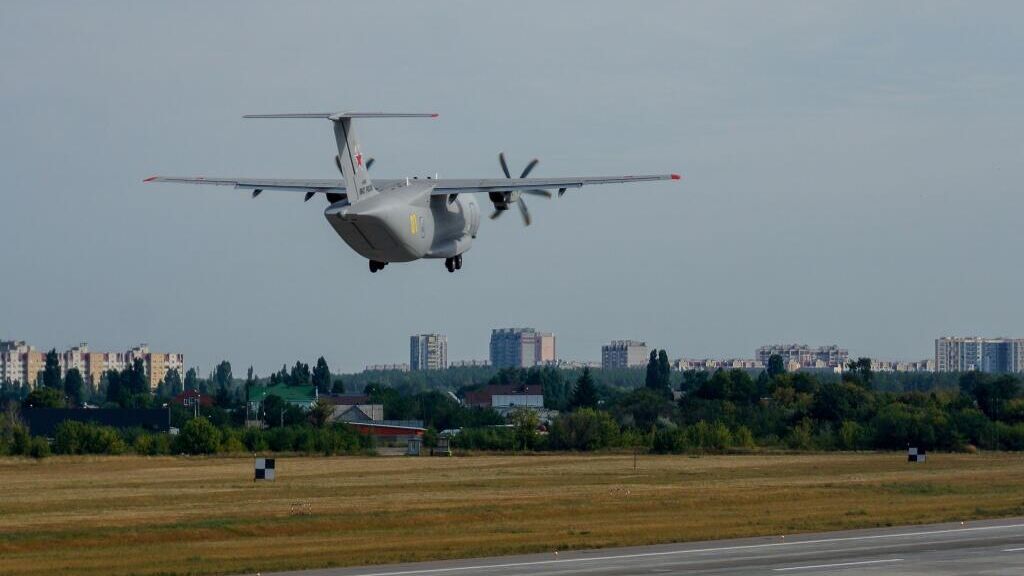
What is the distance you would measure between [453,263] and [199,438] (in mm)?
71414

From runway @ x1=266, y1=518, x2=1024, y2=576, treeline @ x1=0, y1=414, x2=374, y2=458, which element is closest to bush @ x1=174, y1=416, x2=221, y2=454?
treeline @ x1=0, y1=414, x2=374, y2=458

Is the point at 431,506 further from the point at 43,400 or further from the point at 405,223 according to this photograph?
the point at 43,400

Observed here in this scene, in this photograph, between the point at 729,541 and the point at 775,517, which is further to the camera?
the point at 775,517

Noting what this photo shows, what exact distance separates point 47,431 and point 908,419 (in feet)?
308

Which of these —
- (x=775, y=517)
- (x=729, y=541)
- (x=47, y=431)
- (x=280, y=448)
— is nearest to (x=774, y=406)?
(x=280, y=448)

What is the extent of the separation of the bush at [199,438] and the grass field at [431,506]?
14.9 m

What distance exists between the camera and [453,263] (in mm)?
61031

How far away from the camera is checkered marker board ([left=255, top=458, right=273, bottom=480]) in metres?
91.1

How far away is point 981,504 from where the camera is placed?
65.6 meters

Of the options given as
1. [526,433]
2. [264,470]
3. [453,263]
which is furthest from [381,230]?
[526,433]

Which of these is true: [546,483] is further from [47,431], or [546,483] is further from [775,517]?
[47,431]


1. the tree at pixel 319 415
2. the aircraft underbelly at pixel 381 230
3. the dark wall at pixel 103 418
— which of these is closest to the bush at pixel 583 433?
the tree at pixel 319 415

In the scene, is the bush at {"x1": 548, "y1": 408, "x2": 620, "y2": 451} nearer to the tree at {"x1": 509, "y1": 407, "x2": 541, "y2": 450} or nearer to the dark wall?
the tree at {"x1": 509, "y1": 407, "x2": 541, "y2": 450}

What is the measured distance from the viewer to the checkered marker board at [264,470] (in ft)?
299
